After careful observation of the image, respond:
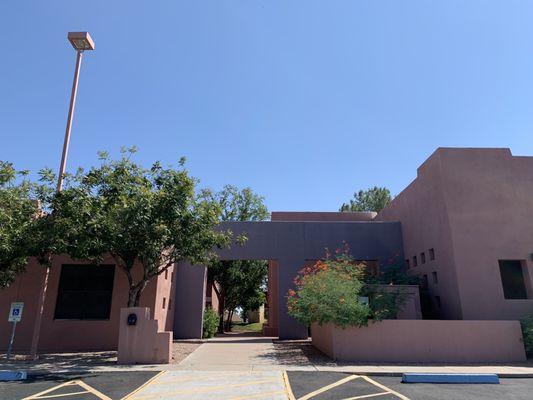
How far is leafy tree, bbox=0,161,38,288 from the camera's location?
41.2 ft

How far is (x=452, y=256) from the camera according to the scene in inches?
617

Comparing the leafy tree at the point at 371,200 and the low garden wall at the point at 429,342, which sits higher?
the leafy tree at the point at 371,200

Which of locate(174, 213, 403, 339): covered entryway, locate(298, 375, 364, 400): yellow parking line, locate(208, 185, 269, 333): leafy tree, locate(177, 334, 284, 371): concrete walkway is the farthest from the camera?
locate(208, 185, 269, 333): leafy tree

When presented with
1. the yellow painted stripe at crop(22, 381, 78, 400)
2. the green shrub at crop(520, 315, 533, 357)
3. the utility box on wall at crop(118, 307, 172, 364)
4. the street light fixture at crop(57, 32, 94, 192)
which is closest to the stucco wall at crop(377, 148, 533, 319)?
the green shrub at crop(520, 315, 533, 357)

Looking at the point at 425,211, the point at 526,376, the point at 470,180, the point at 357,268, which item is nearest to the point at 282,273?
the point at 357,268

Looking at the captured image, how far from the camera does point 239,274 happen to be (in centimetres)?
3150

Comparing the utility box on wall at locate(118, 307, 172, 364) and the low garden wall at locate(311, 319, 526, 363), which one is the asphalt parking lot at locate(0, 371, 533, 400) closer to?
the utility box on wall at locate(118, 307, 172, 364)

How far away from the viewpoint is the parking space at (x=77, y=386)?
26.7ft

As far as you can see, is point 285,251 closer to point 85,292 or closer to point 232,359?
point 232,359

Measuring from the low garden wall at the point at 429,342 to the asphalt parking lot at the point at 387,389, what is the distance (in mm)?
2680

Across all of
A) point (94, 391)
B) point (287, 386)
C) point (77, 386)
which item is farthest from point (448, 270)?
point (77, 386)

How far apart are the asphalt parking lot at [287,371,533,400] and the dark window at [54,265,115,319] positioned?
9.27m

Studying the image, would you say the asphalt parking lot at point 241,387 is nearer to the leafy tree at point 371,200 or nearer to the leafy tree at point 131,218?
the leafy tree at point 131,218

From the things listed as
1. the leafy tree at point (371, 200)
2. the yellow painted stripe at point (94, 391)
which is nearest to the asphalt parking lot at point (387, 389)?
the yellow painted stripe at point (94, 391)
